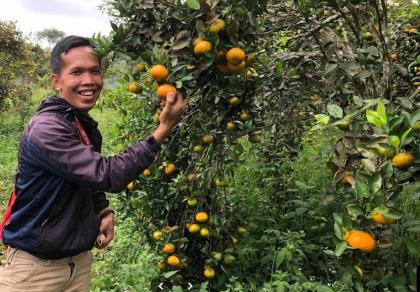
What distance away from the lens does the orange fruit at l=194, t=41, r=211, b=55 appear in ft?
5.24

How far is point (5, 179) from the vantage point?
20.6ft

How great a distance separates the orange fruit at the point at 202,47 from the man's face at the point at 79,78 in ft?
1.80

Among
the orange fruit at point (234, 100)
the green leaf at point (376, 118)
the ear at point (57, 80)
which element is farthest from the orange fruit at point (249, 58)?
the ear at point (57, 80)

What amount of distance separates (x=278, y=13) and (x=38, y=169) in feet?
5.39

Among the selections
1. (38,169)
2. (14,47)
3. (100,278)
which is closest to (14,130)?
(14,47)

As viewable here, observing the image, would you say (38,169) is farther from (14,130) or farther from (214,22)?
(14,130)

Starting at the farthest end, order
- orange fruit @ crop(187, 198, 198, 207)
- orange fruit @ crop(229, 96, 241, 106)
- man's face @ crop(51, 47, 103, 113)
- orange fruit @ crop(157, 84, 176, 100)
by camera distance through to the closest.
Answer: orange fruit @ crop(187, 198, 198, 207) → orange fruit @ crop(229, 96, 241, 106) → man's face @ crop(51, 47, 103, 113) → orange fruit @ crop(157, 84, 176, 100)

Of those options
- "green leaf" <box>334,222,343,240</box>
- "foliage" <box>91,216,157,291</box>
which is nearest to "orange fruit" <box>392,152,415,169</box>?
"green leaf" <box>334,222,343,240</box>

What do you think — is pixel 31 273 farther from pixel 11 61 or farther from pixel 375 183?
pixel 11 61

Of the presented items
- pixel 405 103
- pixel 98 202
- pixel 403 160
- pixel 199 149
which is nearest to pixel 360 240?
pixel 403 160

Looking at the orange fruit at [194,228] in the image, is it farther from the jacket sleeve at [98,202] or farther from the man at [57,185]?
the man at [57,185]

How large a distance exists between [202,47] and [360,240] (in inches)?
32.9

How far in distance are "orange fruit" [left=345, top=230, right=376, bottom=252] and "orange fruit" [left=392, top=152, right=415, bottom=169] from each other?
250mm

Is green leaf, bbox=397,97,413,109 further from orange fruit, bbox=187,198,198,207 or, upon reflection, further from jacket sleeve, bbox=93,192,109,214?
jacket sleeve, bbox=93,192,109,214
